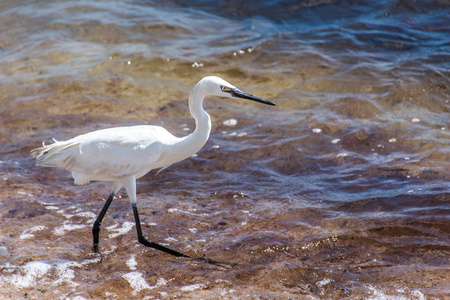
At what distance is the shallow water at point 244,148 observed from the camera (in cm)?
430

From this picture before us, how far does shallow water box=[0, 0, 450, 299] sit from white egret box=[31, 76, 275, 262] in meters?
0.61

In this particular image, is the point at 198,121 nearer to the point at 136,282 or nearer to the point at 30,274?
the point at 136,282

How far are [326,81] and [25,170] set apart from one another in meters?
4.83

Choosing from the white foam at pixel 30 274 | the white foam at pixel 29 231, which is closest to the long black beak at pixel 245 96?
the white foam at pixel 30 274

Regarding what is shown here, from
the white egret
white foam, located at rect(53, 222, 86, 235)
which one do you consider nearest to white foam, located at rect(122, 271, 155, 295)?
the white egret

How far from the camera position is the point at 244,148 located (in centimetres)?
671

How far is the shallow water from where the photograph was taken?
4301mm

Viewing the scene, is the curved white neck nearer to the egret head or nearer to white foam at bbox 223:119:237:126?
the egret head

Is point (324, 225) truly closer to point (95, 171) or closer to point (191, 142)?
point (191, 142)

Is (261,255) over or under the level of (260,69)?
under

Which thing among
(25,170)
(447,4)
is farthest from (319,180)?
(447,4)

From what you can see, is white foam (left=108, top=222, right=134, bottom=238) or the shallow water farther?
white foam (left=108, top=222, right=134, bottom=238)

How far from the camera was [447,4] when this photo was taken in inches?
419

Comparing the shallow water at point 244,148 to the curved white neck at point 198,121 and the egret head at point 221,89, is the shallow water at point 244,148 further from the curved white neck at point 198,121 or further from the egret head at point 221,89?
the egret head at point 221,89
